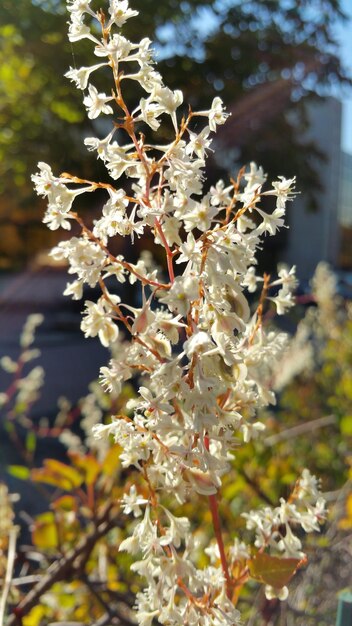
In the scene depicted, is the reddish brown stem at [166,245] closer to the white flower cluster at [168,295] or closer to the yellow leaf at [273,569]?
the white flower cluster at [168,295]

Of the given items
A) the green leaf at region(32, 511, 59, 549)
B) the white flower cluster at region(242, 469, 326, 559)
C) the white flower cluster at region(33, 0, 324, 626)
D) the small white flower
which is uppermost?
the small white flower

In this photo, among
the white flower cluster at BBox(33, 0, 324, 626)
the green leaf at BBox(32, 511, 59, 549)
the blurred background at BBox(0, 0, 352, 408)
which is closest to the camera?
the white flower cluster at BBox(33, 0, 324, 626)

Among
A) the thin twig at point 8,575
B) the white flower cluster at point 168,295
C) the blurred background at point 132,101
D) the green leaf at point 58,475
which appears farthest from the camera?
the blurred background at point 132,101

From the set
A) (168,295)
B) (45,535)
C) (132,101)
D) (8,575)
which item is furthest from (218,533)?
(132,101)

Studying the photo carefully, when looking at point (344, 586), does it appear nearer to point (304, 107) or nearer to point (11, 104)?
point (11, 104)

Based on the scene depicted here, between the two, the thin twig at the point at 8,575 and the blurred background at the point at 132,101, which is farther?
the blurred background at the point at 132,101

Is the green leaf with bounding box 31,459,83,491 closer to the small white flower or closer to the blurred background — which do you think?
the small white flower

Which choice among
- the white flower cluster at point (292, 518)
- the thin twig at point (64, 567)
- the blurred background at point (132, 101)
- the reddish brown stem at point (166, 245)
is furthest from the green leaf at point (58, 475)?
the blurred background at point (132, 101)

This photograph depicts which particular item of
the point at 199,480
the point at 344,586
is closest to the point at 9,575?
the point at 199,480

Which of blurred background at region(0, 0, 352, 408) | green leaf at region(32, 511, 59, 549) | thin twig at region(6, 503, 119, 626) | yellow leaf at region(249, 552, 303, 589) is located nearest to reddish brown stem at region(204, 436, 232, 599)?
yellow leaf at region(249, 552, 303, 589)
